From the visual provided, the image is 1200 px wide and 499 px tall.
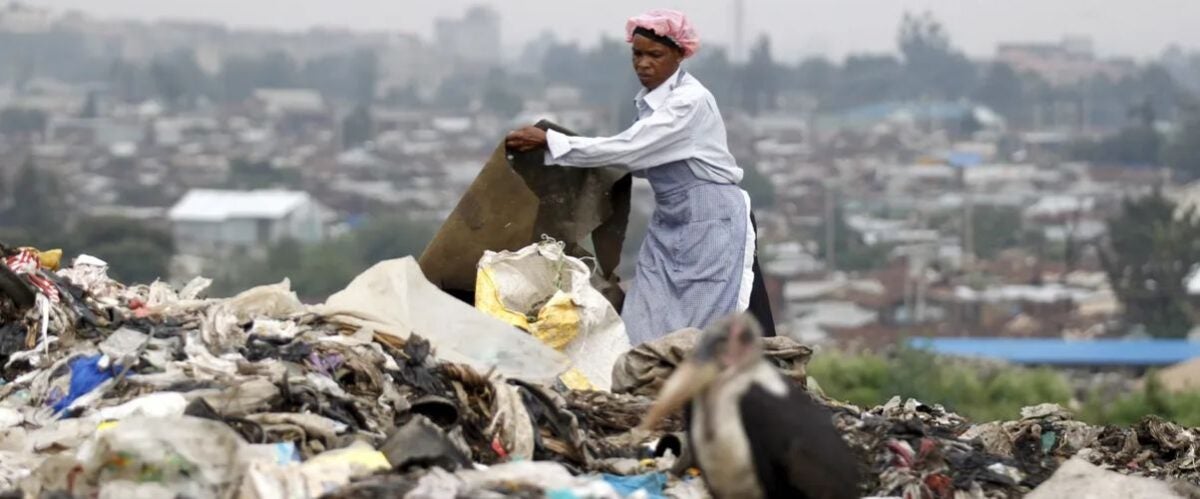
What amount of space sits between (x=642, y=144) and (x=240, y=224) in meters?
59.0

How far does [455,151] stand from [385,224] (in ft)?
106

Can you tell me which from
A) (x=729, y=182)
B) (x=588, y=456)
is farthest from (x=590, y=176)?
(x=588, y=456)

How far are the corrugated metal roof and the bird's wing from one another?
60.2 metres

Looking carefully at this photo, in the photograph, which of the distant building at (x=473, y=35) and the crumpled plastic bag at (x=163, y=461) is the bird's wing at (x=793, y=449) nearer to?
the crumpled plastic bag at (x=163, y=461)

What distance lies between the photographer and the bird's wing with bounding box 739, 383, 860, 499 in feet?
11.9

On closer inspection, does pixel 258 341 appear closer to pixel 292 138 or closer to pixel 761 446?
pixel 761 446

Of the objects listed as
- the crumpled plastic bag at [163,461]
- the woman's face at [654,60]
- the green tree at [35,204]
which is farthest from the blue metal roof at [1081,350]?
the crumpled plastic bag at [163,461]

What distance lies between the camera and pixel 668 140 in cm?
607

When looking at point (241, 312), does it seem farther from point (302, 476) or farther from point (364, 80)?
point (364, 80)

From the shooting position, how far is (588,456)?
477 cm

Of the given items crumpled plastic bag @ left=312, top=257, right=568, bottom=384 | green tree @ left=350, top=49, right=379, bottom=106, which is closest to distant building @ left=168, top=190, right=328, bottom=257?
green tree @ left=350, top=49, right=379, bottom=106

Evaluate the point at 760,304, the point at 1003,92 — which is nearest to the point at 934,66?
the point at 1003,92

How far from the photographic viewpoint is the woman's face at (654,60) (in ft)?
20.0

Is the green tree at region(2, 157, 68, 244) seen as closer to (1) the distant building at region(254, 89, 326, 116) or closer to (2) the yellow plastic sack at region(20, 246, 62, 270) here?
(1) the distant building at region(254, 89, 326, 116)
